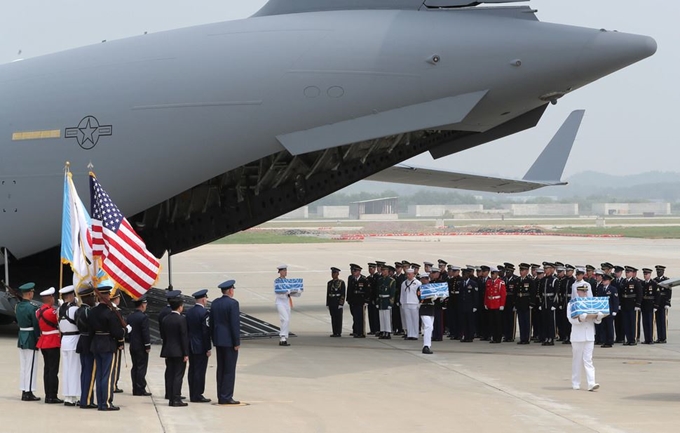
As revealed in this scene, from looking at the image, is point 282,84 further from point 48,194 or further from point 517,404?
point 517,404

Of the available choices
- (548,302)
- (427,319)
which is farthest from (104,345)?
(548,302)

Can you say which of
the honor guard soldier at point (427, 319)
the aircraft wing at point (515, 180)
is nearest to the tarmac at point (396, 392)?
the honor guard soldier at point (427, 319)

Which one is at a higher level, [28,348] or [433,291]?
[433,291]

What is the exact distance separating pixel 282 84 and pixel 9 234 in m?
5.28

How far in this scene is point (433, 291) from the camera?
13.8 meters

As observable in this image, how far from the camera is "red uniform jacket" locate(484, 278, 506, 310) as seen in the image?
592 inches

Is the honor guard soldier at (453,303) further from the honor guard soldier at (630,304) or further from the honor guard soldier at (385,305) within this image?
the honor guard soldier at (630,304)

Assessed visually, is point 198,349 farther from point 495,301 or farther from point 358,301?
point 495,301

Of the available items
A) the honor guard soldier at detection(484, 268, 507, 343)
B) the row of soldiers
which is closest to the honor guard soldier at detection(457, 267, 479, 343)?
the row of soldiers

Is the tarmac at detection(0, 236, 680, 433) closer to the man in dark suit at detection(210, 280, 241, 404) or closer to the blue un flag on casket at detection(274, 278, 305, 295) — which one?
Result: the man in dark suit at detection(210, 280, 241, 404)

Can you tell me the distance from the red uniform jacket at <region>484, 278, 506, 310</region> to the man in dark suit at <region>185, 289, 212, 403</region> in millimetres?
6484

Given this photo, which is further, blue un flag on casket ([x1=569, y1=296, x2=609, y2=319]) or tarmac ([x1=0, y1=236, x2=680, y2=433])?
blue un flag on casket ([x1=569, y1=296, x2=609, y2=319])

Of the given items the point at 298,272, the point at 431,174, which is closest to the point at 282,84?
the point at 431,174

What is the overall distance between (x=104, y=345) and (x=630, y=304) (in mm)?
9134
